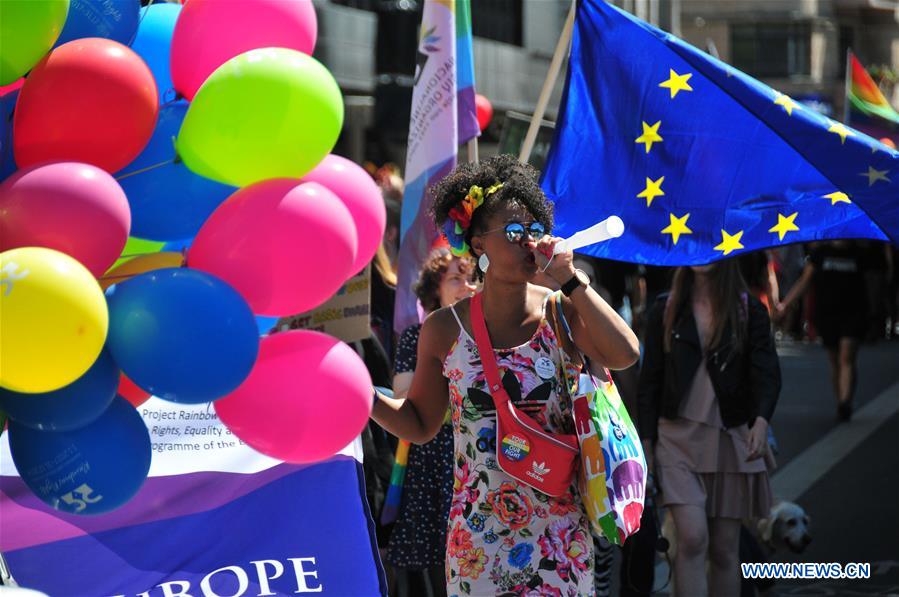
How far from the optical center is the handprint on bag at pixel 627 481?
3760 mm

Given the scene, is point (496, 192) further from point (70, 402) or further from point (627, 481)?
point (70, 402)

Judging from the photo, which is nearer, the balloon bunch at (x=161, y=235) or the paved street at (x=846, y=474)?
the balloon bunch at (x=161, y=235)

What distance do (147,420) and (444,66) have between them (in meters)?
2.58

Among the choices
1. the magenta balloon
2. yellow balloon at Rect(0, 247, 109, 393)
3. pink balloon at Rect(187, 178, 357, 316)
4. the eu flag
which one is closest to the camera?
yellow balloon at Rect(0, 247, 109, 393)

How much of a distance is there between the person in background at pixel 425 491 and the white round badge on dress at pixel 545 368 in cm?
138

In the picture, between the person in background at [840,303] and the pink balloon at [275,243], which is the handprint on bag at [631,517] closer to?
the pink balloon at [275,243]

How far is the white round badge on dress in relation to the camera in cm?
388

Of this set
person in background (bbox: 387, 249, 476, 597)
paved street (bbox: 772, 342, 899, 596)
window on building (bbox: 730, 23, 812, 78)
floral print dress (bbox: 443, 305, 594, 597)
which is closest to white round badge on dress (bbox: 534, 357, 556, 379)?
floral print dress (bbox: 443, 305, 594, 597)

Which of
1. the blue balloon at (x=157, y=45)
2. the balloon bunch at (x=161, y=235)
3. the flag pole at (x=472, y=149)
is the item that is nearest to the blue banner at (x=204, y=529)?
the balloon bunch at (x=161, y=235)

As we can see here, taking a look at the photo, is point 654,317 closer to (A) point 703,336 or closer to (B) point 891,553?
(A) point 703,336

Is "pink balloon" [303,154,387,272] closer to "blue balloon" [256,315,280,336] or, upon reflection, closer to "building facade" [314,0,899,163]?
"blue balloon" [256,315,280,336]

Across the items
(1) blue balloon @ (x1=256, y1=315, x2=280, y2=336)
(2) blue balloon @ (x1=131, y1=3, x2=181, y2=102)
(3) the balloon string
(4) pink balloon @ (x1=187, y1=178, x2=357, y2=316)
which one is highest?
(2) blue balloon @ (x1=131, y1=3, x2=181, y2=102)

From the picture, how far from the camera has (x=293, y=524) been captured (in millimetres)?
4391

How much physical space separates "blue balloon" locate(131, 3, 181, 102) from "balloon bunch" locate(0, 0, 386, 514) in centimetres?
11
